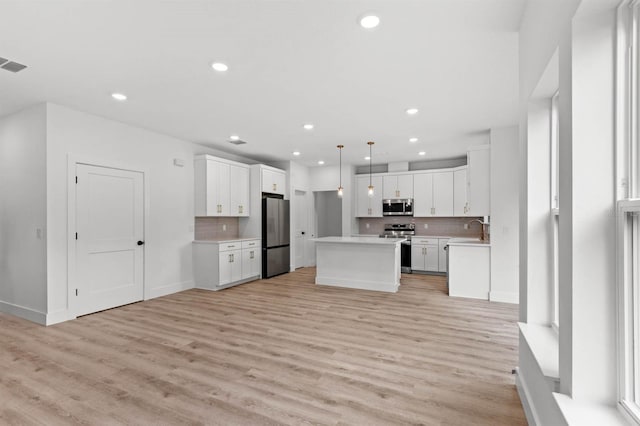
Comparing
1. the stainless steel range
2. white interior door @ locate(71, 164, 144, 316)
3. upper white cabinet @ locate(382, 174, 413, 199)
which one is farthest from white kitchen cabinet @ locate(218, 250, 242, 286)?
upper white cabinet @ locate(382, 174, 413, 199)

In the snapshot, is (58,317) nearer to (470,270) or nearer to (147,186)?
(147,186)

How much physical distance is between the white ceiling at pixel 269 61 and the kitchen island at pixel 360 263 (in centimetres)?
206

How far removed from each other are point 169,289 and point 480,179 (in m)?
5.57

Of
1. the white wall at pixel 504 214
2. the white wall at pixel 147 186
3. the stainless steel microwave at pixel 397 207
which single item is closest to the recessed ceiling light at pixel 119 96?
the white wall at pixel 147 186

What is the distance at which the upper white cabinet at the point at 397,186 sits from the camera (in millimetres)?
7656

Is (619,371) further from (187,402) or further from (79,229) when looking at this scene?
(79,229)

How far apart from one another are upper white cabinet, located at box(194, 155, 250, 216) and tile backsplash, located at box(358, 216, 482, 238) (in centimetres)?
344

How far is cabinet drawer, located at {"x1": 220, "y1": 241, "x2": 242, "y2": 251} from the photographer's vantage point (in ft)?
19.2

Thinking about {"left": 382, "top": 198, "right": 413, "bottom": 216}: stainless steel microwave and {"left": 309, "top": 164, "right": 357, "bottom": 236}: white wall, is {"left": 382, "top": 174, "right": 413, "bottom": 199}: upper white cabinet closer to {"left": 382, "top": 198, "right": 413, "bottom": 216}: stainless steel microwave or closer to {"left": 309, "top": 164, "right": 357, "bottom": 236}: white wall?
{"left": 382, "top": 198, "right": 413, "bottom": 216}: stainless steel microwave

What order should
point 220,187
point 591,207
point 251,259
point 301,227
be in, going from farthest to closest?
point 301,227 → point 251,259 → point 220,187 → point 591,207

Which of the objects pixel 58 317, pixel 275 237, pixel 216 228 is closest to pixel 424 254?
pixel 275 237

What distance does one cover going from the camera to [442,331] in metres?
3.62

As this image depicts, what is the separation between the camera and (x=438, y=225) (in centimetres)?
762

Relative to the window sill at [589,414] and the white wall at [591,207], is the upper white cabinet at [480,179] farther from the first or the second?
the window sill at [589,414]
